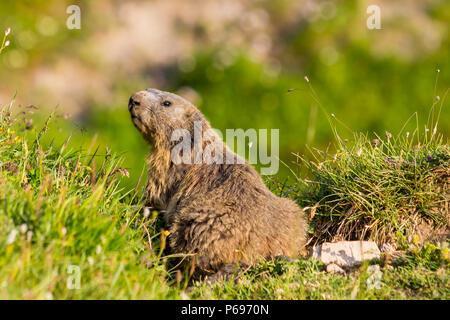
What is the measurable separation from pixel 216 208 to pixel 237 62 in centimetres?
711

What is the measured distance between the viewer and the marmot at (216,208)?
5051 millimetres

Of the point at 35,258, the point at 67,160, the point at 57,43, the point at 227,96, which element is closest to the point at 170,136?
the point at 67,160

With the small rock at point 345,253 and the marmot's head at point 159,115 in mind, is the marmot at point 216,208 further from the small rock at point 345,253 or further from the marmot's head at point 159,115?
Answer: the small rock at point 345,253

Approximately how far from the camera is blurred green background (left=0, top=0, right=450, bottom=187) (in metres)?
11.3

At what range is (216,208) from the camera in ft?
16.9

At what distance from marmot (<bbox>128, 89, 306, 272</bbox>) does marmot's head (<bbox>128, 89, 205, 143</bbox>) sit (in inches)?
0.4

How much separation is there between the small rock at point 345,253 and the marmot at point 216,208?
33 cm

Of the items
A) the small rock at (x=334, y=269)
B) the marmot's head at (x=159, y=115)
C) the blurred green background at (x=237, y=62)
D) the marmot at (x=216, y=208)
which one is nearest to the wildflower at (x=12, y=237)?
the marmot at (x=216, y=208)

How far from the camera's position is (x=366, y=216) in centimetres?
548

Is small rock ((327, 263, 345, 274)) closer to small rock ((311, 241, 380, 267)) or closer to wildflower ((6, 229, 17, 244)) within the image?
small rock ((311, 241, 380, 267))

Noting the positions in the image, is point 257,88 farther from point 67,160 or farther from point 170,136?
point 67,160

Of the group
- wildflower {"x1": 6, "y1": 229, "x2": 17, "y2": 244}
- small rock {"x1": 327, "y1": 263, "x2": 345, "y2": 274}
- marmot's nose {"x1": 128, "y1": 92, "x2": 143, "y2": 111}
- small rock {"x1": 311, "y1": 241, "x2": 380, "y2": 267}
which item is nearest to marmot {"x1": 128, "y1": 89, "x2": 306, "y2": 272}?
marmot's nose {"x1": 128, "y1": 92, "x2": 143, "y2": 111}

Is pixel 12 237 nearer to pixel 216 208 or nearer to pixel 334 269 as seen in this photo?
pixel 216 208

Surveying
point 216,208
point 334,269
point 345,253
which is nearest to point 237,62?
point 216,208
